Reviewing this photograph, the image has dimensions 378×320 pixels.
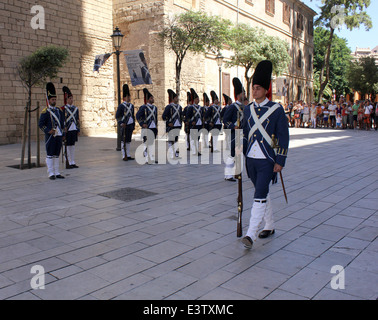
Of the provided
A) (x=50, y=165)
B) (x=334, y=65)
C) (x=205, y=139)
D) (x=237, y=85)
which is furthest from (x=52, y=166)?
(x=334, y=65)

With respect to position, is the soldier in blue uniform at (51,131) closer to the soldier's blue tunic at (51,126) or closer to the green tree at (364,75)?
the soldier's blue tunic at (51,126)

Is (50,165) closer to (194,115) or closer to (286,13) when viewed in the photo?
(194,115)

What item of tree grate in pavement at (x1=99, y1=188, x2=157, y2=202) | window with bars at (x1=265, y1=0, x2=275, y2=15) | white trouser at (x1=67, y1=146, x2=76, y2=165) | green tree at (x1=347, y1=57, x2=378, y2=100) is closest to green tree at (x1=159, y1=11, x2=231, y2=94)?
white trouser at (x1=67, y1=146, x2=76, y2=165)

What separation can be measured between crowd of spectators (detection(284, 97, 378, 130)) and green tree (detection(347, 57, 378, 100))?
11.6 metres

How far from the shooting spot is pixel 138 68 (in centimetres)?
1263

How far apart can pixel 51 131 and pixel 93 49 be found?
12.5 m

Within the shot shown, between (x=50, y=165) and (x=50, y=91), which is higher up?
(x=50, y=91)

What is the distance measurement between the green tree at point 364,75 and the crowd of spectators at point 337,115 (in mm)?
11592

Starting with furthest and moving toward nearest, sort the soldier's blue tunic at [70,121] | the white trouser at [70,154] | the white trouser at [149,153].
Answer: the white trouser at [149,153] → the white trouser at [70,154] → the soldier's blue tunic at [70,121]

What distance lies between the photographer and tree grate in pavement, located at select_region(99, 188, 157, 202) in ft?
21.7

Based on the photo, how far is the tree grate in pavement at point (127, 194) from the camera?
21.7 feet

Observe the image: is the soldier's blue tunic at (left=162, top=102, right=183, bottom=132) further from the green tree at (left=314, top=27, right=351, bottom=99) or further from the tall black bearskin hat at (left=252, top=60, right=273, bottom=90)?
the green tree at (left=314, top=27, right=351, bottom=99)

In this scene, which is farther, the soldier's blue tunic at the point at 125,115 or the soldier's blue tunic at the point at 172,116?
the soldier's blue tunic at the point at 172,116

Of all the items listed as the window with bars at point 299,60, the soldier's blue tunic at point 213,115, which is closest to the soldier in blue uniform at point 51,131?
the soldier's blue tunic at point 213,115
